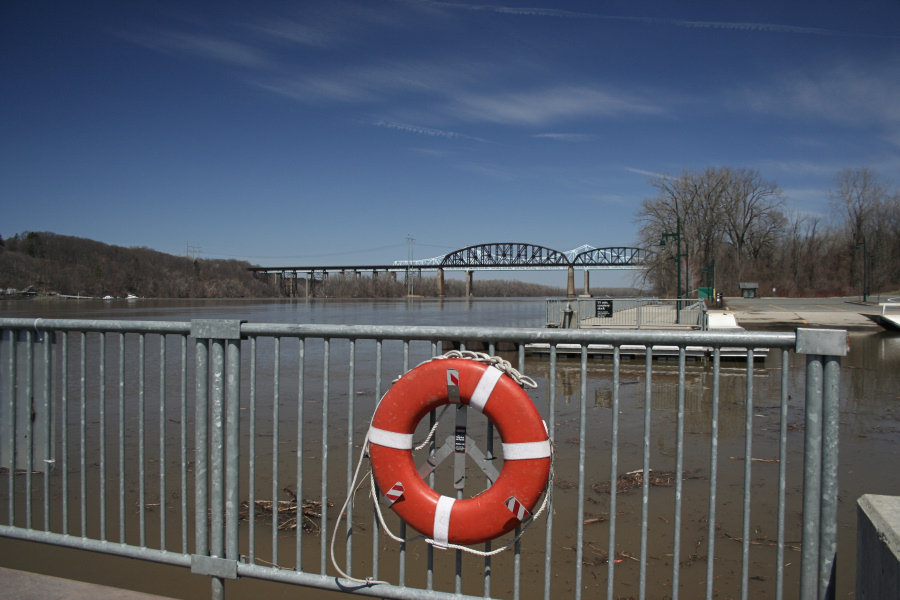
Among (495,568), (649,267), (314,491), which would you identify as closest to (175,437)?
(314,491)

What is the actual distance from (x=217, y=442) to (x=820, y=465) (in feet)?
8.15

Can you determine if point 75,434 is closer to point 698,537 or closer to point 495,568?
point 495,568

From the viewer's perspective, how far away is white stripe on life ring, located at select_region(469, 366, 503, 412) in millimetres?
2268

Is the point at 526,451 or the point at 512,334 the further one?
the point at 512,334

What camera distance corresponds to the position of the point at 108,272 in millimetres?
102875

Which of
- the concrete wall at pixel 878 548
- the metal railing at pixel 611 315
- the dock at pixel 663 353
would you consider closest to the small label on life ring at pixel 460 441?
the concrete wall at pixel 878 548

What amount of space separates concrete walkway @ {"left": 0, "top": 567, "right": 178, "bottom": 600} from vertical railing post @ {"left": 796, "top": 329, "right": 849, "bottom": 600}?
269 cm

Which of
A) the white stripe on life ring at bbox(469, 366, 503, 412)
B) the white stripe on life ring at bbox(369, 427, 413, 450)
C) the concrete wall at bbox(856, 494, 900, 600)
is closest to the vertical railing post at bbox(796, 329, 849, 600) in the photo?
the concrete wall at bbox(856, 494, 900, 600)

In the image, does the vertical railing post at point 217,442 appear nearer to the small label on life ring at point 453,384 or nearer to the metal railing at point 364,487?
the metal railing at point 364,487

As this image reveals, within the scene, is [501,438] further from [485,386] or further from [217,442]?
[217,442]

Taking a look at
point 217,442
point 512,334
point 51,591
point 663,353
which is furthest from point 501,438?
point 663,353

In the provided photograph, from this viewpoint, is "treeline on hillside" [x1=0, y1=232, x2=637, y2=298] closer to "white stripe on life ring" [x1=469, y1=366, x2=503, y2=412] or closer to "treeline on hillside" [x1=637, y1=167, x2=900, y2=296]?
Result: "treeline on hillside" [x1=637, y1=167, x2=900, y2=296]

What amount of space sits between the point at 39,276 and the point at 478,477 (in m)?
101

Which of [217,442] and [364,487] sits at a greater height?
[217,442]
